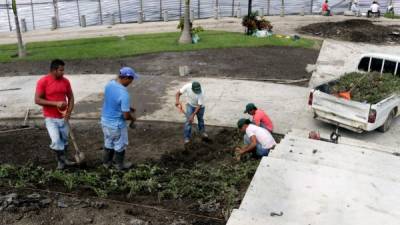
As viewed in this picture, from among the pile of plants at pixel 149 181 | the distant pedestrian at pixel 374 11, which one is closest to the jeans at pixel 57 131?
the pile of plants at pixel 149 181

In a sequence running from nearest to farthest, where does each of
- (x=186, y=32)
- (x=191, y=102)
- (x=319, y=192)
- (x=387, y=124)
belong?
(x=319, y=192) → (x=191, y=102) → (x=387, y=124) → (x=186, y=32)

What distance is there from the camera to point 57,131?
7.99 meters

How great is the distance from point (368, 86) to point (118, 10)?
22677 mm

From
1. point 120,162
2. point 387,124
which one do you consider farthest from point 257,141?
point 387,124

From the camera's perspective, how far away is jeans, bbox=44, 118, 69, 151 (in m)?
7.93

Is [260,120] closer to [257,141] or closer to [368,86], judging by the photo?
[257,141]

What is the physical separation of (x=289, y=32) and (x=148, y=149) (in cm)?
1843

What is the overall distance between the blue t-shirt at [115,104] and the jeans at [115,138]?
0.27 ft

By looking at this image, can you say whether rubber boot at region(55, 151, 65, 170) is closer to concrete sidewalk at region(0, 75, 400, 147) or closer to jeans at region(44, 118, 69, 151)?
jeans at region(44, 118, 69, 151)

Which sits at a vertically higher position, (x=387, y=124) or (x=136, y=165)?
(x=136, y=165)

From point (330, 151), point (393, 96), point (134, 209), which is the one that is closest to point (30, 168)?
point (134, 209)

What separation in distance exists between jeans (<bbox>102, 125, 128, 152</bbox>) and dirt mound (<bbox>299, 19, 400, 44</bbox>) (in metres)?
19.5

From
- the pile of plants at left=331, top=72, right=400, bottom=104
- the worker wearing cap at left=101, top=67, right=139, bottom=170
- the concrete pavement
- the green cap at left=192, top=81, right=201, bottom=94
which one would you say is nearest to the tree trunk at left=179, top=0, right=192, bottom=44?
the pile of plants at left=331, top=72, right=400, bottom=104

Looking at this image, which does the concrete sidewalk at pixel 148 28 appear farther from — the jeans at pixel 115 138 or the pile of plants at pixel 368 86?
the jeans at pixel 115 138
